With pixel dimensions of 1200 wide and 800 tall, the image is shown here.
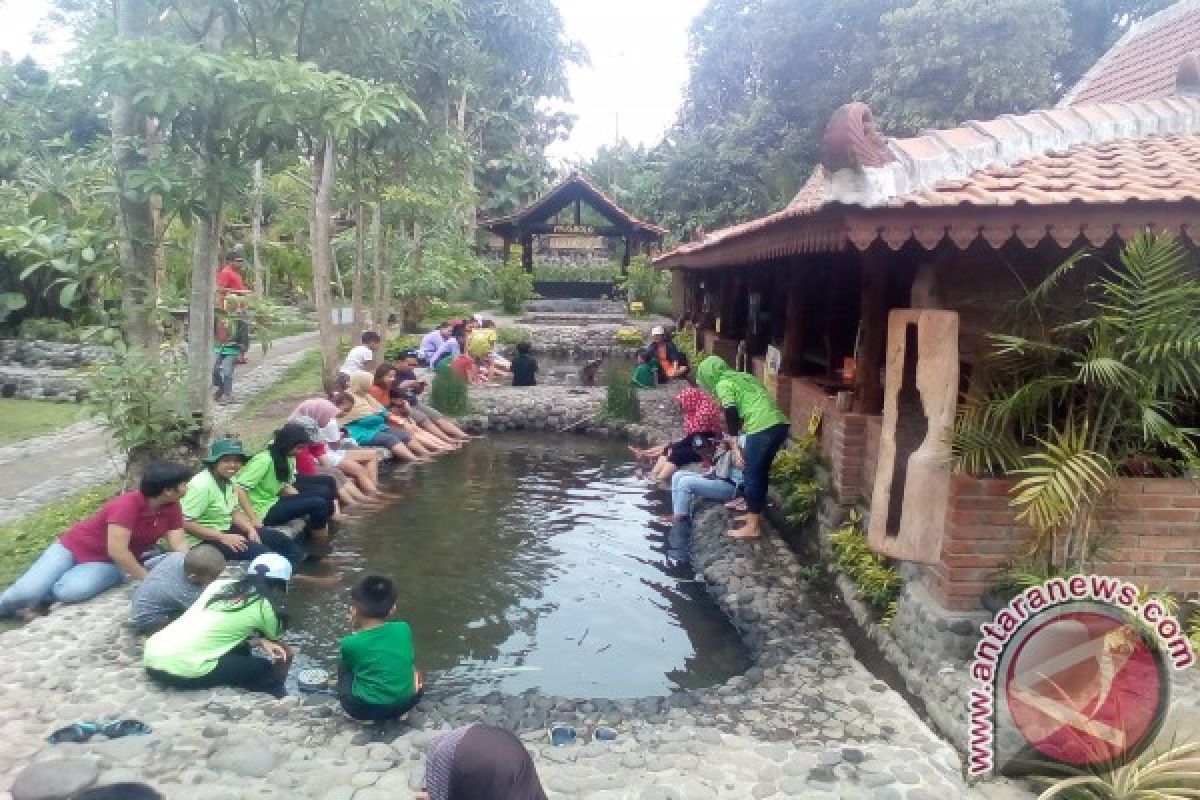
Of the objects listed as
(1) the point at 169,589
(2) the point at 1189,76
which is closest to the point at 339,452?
(1) the point at 169,589

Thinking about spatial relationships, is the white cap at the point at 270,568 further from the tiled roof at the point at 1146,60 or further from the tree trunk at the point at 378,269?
the tree trunk at the point at 378,269

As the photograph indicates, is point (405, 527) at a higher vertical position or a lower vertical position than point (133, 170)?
lower

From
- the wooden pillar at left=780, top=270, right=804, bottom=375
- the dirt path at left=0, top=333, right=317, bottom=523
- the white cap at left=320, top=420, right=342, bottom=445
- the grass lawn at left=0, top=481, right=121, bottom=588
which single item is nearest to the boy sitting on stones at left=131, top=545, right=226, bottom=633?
the grass lawn at left=0, top=481, right=121, bottom=588

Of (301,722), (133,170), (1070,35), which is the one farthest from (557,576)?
(1070,35)

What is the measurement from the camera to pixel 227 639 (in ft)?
14.8

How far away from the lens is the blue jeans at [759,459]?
7.17 meters

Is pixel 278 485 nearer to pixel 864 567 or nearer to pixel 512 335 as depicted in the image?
pixel 864 567

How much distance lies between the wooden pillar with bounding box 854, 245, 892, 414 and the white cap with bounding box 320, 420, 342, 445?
5.00 m

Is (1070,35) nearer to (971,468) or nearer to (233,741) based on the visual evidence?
(971,468)

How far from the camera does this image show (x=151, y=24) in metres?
6.96

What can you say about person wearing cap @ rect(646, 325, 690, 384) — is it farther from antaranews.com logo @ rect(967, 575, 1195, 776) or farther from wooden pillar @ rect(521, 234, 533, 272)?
wooden pillar @ rect(521, 234, 533, 272)

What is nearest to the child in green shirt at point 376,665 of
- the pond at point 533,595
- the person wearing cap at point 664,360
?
the pond at point 533,595

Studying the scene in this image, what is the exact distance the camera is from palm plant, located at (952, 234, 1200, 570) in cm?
403

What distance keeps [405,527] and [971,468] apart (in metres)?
5.21
